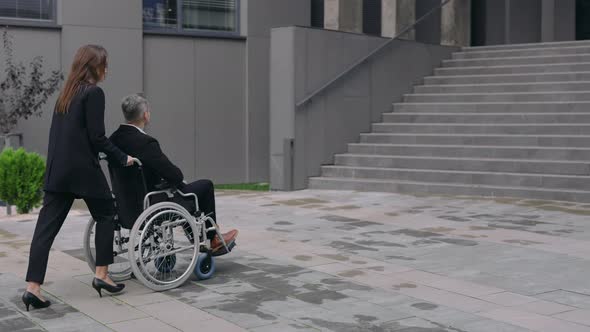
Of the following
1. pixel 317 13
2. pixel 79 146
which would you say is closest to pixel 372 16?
pixel 317 13

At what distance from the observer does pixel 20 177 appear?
10.5 metres

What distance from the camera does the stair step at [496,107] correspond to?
1337cm

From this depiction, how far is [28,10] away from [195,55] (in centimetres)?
321

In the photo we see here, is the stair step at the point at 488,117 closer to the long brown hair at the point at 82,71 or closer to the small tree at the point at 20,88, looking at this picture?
the small tree at the point at 20,88

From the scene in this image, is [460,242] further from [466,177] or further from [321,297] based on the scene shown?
[466,177]

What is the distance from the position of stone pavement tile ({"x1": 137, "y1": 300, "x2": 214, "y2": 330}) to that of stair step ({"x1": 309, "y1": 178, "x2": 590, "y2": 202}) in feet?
23.5

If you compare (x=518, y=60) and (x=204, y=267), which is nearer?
(x=204, y=267)

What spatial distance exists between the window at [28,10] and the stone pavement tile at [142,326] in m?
9.96

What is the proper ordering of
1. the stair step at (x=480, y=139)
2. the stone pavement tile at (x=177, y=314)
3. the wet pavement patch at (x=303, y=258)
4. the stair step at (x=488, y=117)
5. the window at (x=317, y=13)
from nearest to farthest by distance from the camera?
the stone pavement tile at (x=177, y=314)
the wet pavement patch at (x=303, y=258)
the stair step at (x=480, y=139)
the stair step at (x=488, y=117)
the window at (x=317, y=13)

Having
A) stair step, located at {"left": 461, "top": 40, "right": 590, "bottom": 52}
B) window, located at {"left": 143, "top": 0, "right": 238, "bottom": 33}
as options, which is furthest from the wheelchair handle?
stair step, located at {"left": 461, "top": 40, "right": 590, "bottom": 52}

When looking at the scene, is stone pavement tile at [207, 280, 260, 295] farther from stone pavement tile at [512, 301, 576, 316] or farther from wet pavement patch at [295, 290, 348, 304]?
stone pavement tile at [512, 301, 576, 316]

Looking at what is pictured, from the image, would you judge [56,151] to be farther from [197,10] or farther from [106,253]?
[197,10]

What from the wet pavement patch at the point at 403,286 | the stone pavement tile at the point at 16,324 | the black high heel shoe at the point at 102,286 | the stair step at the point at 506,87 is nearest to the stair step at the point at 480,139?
the stair step at the point at 506,87

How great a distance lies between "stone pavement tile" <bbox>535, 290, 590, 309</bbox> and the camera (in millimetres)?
5738
